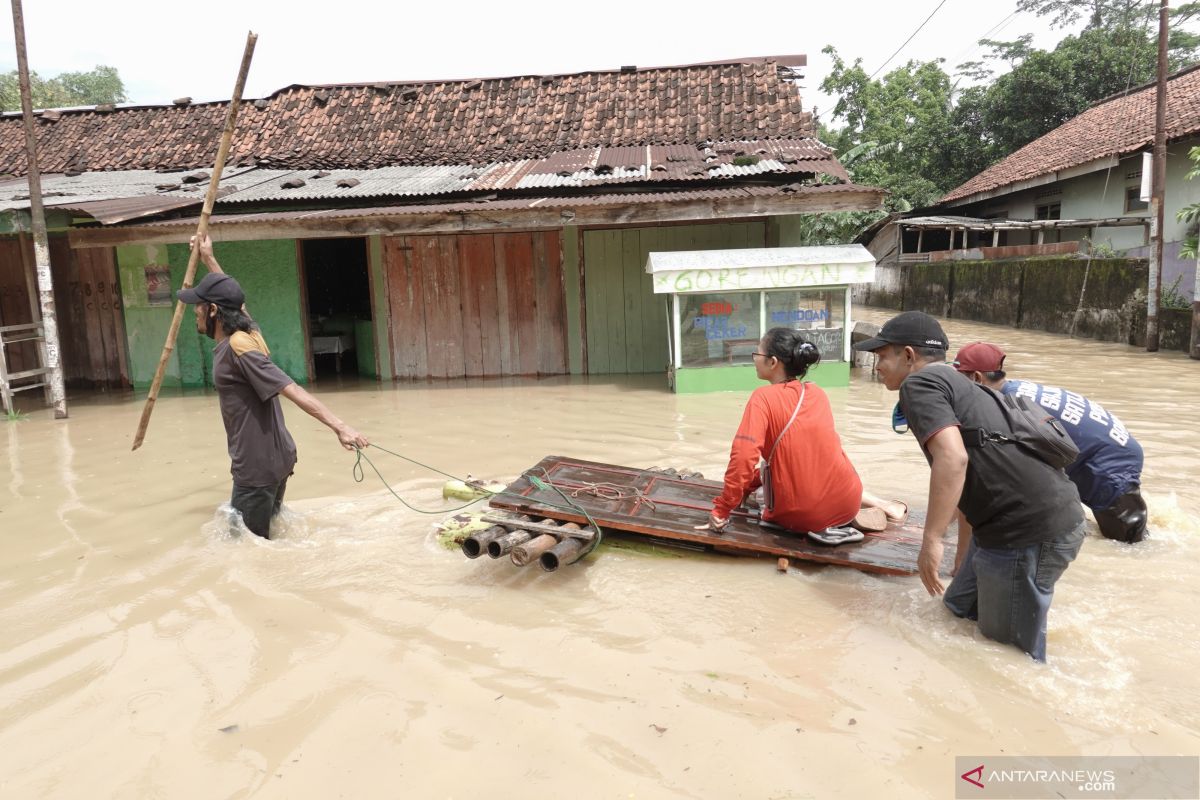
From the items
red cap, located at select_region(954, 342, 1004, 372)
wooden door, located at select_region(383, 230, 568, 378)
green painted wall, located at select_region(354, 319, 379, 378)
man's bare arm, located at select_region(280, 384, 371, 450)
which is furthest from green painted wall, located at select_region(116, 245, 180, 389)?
red cap, located at select_region(954, 342, 1004, 372)

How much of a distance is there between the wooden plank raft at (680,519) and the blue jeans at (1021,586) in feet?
2.38

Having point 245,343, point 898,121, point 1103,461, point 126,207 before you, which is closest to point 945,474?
point 1103,461

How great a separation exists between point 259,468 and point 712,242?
764 centimetres

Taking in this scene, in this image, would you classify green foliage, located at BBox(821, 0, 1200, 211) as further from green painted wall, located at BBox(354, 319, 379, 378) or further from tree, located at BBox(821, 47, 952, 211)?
green painted wall, located at BBox(354, 319, 379, 378)

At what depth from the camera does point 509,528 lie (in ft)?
13.3

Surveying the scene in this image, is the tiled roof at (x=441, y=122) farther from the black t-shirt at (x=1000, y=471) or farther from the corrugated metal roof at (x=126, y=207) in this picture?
the black t-shirt at (x=1000, y=471)

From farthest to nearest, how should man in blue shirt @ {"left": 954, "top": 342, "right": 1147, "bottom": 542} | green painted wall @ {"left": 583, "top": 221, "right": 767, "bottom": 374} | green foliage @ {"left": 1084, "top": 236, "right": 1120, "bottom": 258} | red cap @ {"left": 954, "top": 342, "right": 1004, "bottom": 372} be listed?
green foliage @ {"left": 1084, "top": 236, "right": 1120, "bottom": 258}
green painted wall @ {"left": 583, "top": 221, "right": 767, "bottom": 374}
man in blue shirt @ {"left": 954, "top": 342, "right": 1147, "bottom": 542}
red cap @ {"left": 954, "top": 342, "right": 1004, "bottom": 372}

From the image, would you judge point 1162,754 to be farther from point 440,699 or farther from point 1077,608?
point 440,699

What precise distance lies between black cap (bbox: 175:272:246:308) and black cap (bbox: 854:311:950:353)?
10.6 feet

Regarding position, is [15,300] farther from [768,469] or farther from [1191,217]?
[1191,217]

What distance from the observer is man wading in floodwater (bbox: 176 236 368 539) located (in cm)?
408

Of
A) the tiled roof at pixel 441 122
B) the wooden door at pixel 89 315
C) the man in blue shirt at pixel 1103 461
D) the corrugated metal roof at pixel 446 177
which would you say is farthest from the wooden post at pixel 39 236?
the man in blue shirt at pixel 1103 461

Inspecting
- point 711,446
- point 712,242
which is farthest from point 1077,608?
point 712,242

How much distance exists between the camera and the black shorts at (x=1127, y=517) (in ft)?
14.0
